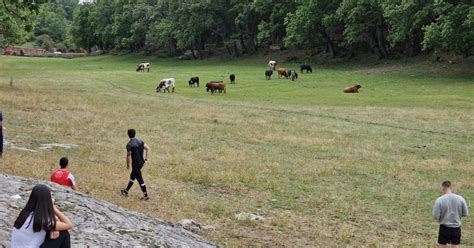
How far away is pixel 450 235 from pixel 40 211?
8.53 m

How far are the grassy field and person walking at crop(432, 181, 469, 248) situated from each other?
0.94 m

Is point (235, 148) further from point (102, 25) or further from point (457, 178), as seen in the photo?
point (102, 25)

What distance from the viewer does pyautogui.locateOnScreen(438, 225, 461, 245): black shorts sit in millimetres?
11281

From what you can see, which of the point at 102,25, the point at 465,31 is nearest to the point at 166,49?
the point at 102,25

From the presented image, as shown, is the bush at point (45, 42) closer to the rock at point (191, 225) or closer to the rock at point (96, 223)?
the rock at point (191, 225)

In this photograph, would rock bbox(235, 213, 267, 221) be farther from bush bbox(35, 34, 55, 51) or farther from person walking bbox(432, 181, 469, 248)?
bush bbox(35, 34, 55, 51)

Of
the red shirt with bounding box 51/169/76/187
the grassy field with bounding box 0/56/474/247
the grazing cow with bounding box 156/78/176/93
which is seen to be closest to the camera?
the red shirt with bounding box 51/169/76/187

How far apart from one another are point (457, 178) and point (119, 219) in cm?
1281

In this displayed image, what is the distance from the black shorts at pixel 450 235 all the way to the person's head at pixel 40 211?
27.2ft

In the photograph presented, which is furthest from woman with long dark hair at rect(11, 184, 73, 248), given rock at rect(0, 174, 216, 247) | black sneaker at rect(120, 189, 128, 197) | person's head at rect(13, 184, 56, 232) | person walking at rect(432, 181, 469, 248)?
person walking at rect(432, 181, 469, 248)

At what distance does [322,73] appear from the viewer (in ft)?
190


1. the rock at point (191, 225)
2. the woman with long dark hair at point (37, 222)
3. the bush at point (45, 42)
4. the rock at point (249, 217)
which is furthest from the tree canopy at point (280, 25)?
the bush at point (45, 42)

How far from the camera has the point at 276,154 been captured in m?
21.6

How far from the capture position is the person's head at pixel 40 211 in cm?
611
